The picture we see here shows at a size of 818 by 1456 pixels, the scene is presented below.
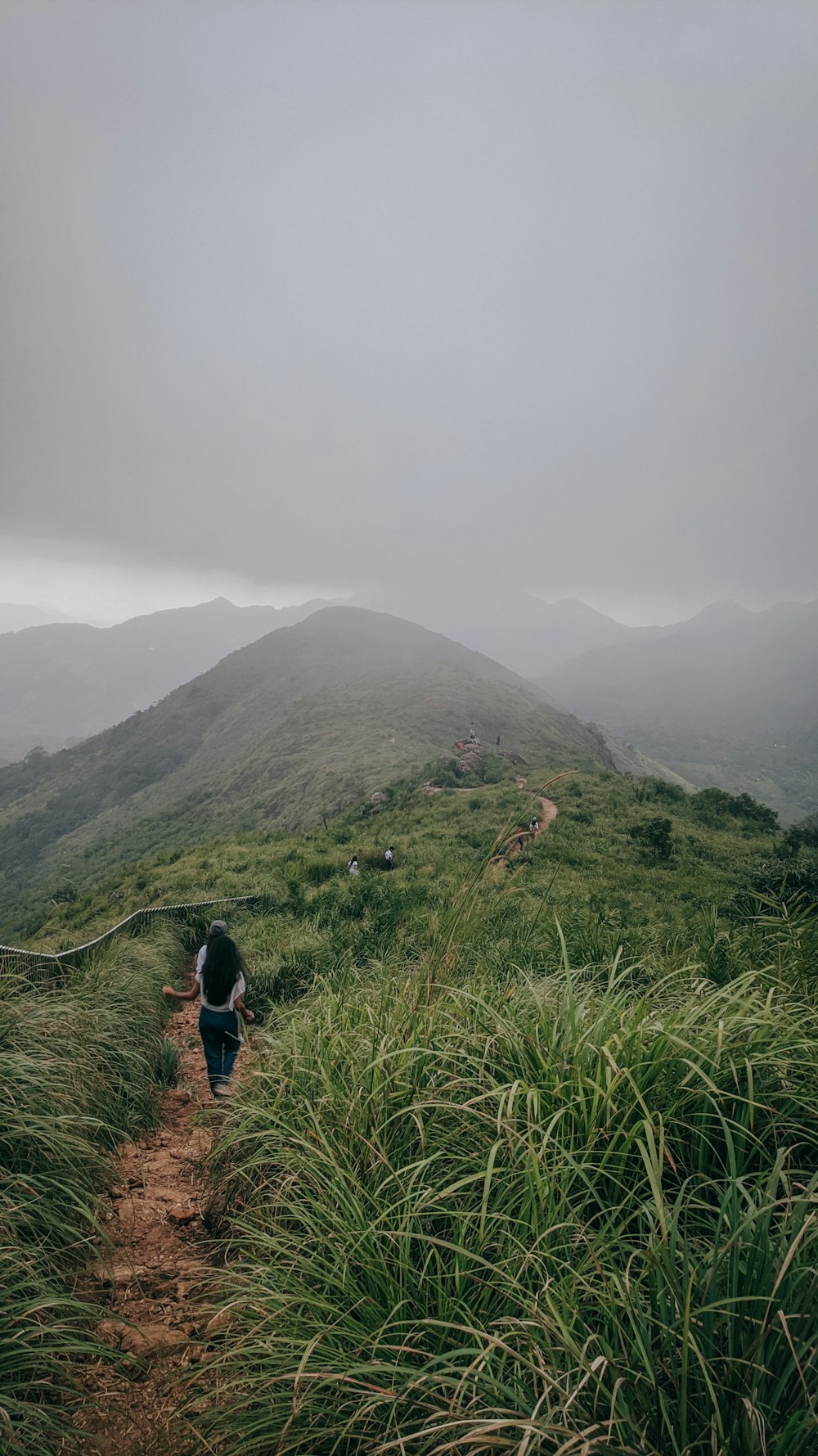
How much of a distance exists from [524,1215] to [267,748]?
58819 mm

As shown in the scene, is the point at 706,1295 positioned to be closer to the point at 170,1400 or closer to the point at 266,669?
the point at 170,1400

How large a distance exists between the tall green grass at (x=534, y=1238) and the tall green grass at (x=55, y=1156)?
588mm

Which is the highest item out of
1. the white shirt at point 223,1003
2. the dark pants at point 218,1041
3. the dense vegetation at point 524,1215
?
the dense vegetation at point 524,1215

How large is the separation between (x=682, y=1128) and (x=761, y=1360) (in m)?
1.01

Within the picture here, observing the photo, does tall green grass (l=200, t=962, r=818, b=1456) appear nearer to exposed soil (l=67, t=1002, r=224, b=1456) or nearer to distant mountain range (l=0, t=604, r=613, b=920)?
exposed soil (l=67, t=1002, r=224, b=1456)

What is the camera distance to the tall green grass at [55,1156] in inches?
72.5

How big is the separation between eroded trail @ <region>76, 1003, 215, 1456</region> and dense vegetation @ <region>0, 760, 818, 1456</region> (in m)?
0.16

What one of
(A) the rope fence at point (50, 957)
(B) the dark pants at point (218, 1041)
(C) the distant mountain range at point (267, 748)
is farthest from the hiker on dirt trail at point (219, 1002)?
(C) the distant mountain range at point (267, 748)

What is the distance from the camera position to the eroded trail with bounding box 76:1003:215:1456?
1.88 metres

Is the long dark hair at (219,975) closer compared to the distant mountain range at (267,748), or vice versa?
the long dark hair at (219,975)

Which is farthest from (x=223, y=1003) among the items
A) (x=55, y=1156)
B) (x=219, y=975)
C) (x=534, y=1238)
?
(x=534, y=1238)

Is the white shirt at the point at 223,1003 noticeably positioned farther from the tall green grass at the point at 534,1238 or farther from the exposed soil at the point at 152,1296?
the tall green grass at the point at 534,1238

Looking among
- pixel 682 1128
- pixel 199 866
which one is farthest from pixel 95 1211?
pixel 199 866

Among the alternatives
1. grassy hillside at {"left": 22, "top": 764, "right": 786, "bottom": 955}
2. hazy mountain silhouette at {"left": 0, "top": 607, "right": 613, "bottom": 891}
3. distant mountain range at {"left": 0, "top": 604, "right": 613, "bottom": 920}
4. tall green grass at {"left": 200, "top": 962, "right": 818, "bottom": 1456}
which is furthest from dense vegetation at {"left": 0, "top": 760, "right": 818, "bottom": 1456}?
hazy mountain silhouette at {"left": 0, "top": 607, "right": 613, "bottom": 891}
